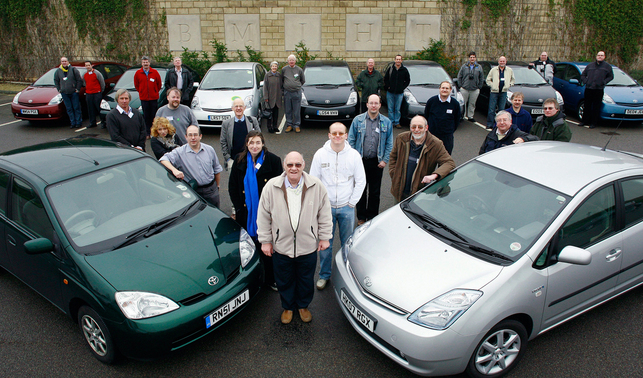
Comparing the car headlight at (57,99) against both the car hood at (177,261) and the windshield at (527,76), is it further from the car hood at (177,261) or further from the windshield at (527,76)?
the windshield at (527,76)

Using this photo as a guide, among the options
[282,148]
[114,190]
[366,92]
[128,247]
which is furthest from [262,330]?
[366,92]

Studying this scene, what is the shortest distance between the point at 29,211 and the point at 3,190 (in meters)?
0.57

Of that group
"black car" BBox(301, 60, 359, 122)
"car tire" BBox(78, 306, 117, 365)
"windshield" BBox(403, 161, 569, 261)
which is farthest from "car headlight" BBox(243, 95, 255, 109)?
"car tire" BBox(78, 306, 117, 365)

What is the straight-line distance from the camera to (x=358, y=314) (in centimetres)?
342

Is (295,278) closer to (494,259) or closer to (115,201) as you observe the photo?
(494,259)

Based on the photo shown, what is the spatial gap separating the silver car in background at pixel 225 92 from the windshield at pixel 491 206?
6753 millimetres

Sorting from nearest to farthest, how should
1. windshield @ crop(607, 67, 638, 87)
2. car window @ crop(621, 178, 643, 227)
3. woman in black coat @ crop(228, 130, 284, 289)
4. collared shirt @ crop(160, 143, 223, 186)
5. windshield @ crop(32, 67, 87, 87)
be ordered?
car window @ crop(621, 178, 643, 227) < woman in black coat @ crop(228, 130, 284, 289) < collared shirt @ crop(160, 143, 223, 186) < windshield @ crop(607, 67, 638, 87) < windshield @ crop(32, 67, 87, 87)

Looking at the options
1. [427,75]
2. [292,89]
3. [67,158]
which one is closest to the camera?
[67,158]

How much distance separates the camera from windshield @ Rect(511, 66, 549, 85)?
37.8 ft

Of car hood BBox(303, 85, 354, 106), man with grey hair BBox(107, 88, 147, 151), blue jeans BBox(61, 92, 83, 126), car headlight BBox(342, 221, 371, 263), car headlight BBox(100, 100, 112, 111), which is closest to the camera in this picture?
car headlight BBox(342, 221, 371, 263)

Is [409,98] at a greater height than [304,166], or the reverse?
[409,98]

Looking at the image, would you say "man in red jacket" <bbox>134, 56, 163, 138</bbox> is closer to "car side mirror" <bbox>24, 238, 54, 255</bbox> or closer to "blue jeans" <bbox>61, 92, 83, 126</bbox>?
"blue jeans" <bbox>61, 92, 83, 126</bbox>

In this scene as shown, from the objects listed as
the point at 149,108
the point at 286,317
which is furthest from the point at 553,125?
the point at 149,108

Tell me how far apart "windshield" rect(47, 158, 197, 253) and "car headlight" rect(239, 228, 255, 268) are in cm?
69
